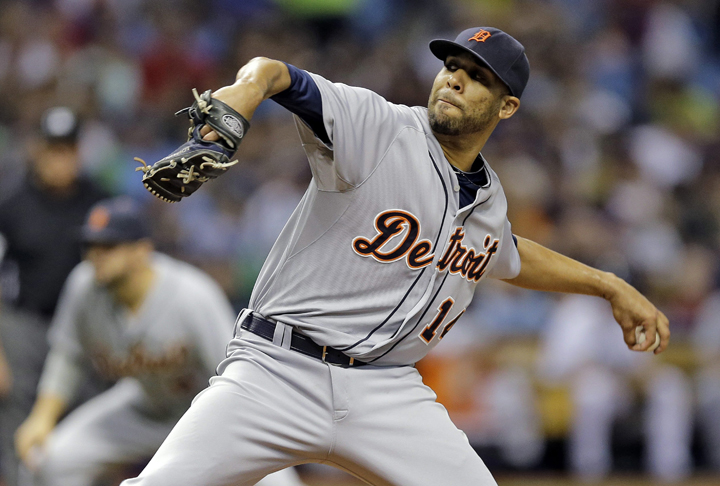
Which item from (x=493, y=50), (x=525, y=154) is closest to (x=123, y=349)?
(x=493, y=50)

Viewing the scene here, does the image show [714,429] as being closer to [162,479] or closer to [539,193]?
[539,193]

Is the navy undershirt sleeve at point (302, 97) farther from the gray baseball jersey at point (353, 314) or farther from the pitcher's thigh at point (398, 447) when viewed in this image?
the pitcher's thigh at point (398, 447)

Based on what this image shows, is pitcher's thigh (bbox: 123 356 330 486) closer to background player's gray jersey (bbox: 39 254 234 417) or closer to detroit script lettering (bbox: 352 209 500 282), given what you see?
detroit script lettering (bbox: 352 209 500 282)

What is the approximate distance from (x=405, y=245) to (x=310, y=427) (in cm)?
60

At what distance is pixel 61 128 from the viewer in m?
5.27

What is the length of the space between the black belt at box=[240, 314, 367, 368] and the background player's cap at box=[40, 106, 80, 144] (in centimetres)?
287

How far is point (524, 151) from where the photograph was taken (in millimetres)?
8625

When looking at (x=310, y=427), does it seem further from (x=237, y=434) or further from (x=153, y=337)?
(x=153, y=337)

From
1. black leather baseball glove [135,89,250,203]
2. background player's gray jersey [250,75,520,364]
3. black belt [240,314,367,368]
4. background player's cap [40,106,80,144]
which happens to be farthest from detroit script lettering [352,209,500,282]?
background player's cap [40,106,80,144]

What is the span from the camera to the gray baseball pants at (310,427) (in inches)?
102

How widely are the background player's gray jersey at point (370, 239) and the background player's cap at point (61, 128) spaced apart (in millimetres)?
2791

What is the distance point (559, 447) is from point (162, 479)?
4989 mm

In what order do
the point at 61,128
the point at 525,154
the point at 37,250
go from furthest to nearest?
the point at 525,154 < the point at 37,250 < the point at 61,128

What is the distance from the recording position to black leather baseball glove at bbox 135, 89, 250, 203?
2172 millimetres
